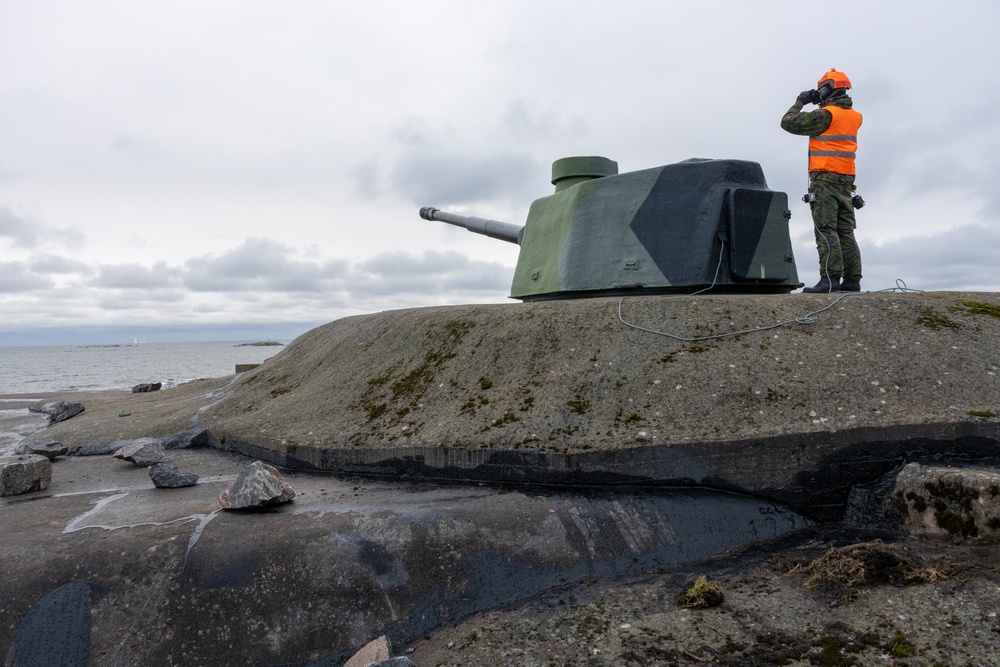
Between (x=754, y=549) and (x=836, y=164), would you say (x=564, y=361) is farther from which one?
(x=836, y=164)

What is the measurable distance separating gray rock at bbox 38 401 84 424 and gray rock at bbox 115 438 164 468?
446 cm

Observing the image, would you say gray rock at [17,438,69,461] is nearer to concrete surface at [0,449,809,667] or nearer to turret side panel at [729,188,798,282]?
concrete surface at [0,449,809,667]

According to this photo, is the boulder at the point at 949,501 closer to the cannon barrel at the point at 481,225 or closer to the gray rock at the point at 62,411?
the cannon barrel at the point at 481,225

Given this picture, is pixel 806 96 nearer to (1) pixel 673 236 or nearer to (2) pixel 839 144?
(2) pixel 839 144

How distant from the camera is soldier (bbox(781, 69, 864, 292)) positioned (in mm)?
7305

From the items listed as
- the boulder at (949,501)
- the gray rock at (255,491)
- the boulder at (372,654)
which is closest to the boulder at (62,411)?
the gray rock at (255,491)

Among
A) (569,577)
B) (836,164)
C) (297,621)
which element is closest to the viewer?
(297,621)

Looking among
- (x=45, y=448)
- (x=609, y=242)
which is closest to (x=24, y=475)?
(x=45, y=448)

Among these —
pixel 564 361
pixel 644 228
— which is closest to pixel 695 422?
pixel 564 361

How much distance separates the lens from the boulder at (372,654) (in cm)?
376

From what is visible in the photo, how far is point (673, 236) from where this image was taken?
293 inches

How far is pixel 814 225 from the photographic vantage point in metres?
7.61

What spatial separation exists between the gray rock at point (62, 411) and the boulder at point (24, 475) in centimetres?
533

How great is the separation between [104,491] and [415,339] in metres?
3.13
